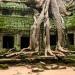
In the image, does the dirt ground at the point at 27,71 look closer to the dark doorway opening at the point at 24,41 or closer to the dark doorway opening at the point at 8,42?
the dark doorway opening at the point at 8,42

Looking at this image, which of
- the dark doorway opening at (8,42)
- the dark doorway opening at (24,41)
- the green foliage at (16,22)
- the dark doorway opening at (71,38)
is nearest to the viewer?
the green foliage at (16,22)

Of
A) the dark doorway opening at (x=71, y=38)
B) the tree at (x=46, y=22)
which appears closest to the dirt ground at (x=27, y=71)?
the tree at (x=46, y=22)

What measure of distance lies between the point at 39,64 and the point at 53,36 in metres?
2.92

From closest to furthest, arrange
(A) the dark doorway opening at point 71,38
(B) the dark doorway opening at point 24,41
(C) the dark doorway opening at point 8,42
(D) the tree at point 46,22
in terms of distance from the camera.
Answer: (D) the tree at point 46,22 → (C) the dark doorway opening at point 8,42 → (B) the dark doorway opening at point 24,41 → (A) the dark doorway opening at point 71,38

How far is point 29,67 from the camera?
28.8 feet

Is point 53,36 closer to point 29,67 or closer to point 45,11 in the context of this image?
point 45,11

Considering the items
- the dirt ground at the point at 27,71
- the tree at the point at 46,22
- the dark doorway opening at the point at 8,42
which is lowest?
the dirt ground at the point at 27,71

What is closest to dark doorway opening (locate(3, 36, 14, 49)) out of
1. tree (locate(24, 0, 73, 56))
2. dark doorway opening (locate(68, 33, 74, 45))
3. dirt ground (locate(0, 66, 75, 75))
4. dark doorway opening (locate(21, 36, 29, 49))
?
dark doorway opening (locate(21, 36, 29, 49))

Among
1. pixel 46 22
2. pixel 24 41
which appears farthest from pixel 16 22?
pixel 46 22

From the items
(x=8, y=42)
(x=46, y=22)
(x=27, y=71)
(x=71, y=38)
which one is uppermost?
(x=46, y=22)

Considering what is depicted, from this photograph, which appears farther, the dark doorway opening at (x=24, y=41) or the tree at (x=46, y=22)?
the dark doorway opening at (x=24, y=41)

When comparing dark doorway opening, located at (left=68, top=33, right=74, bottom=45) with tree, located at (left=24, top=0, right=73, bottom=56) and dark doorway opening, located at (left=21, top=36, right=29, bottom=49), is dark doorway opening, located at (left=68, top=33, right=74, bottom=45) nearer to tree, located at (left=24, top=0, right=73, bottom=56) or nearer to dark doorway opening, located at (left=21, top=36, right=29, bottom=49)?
tree, located at (left=24, top=0, right=73, bottom=56)

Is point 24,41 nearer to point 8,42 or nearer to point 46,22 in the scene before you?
point 8,42

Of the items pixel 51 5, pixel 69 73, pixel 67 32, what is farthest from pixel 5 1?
pixel 69 73
